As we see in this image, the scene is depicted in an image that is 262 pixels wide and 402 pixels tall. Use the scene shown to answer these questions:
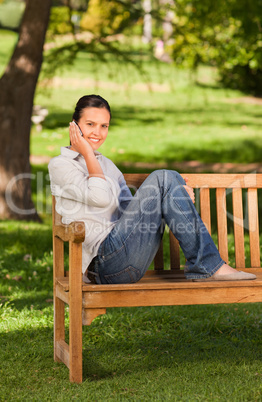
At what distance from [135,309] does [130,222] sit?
5.40 ft

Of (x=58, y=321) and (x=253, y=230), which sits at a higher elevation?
(x=253, y=230)

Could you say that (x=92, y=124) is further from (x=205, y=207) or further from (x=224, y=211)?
(x=224, y=211)

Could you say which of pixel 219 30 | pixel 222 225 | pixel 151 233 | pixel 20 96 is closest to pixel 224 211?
pixel 222 225

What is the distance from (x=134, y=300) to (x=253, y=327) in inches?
59.1

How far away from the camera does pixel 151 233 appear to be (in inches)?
126

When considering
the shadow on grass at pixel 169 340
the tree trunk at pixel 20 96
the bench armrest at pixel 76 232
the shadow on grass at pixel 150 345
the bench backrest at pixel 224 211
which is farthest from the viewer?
the tree trunk at pixel 20 96

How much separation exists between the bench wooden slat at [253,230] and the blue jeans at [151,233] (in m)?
0.76

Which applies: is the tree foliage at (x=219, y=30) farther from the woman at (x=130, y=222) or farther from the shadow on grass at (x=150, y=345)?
the woman at (x=130, y=222)

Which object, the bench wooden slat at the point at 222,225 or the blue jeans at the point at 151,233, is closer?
the blue jeans at the point at 151,233

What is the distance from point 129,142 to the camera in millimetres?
16781

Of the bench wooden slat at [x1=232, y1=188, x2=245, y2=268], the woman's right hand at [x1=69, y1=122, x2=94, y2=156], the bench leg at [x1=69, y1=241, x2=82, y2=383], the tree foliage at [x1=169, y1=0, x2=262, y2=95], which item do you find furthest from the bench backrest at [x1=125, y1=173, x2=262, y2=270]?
the tree foliage at [x1=169, y1=0, x2=262, y2=95]

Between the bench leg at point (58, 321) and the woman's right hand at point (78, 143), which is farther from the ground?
the woman's right hand at point (78, 143)

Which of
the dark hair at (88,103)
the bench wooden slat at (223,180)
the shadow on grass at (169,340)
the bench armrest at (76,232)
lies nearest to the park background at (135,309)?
the shadow on grass at (169,340)

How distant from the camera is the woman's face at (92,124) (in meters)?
3.47
